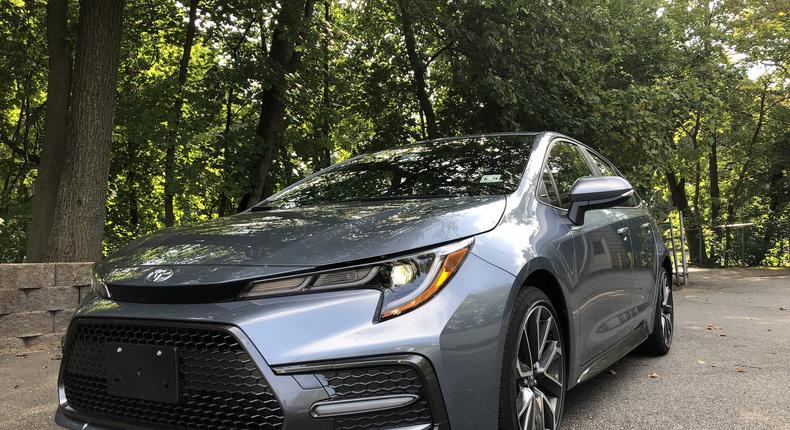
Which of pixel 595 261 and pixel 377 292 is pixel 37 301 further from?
pixel 595 261

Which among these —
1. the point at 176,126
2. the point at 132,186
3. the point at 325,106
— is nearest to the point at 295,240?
the point at 176,126

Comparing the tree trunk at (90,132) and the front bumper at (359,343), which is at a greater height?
the tree trunk at (90,132)

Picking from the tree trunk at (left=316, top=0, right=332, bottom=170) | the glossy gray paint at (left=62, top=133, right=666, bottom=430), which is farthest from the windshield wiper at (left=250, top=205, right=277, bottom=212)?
the tree trunk at (left=316, top=0, right=332, bottom=170)

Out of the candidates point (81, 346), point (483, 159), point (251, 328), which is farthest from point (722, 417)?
point (81, 346)

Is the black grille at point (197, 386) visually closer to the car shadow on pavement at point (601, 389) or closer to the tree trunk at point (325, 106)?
the car shadow on pavement at point (601, 389)

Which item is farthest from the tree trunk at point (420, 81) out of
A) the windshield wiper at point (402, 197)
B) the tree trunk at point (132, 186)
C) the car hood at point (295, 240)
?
the car hood at point (295, 240)

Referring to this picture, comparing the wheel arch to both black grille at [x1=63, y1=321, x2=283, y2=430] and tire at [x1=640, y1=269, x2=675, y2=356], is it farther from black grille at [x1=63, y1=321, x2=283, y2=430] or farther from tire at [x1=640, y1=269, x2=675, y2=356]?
tire at [x1=640, y1=269, x2=675, y2=356]

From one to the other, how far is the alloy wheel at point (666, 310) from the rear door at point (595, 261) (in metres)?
1.23

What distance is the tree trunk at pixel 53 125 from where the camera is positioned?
22.4ft

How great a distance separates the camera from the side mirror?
2.81 m

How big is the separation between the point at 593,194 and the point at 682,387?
1.69 m

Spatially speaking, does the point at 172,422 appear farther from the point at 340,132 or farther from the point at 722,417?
the point at 340,132

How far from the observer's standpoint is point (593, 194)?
2818mm

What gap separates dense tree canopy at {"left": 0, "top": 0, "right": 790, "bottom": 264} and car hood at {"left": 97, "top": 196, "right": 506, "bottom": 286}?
14.8 feet
